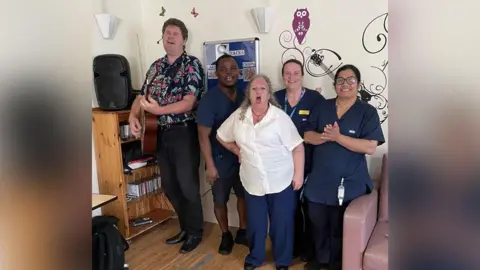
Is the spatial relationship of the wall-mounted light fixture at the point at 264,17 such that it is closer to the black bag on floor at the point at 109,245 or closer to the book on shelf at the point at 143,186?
the book on shelf at the point at 143,186

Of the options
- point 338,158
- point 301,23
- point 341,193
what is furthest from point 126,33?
point 341,193

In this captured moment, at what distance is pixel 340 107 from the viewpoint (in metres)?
2.17

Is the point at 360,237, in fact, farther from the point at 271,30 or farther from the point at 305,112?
the point at 271,30

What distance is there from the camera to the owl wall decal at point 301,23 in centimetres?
262

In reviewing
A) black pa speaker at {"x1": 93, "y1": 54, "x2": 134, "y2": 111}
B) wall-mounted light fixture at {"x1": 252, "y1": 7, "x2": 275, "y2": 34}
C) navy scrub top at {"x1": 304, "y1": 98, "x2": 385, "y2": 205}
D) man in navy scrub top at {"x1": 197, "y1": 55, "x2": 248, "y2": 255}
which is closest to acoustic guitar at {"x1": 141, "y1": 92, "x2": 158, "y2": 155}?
black pa speaker at {"x1": 93, "y1": 54, "x2": 134, "y2": 111}

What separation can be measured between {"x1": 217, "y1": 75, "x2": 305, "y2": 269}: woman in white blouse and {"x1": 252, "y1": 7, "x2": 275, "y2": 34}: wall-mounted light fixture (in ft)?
2.08

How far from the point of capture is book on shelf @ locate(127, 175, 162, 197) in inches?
115

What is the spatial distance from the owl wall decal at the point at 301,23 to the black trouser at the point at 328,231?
123 cm

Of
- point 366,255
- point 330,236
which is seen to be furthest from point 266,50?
point 366,255

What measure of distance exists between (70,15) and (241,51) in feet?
8.11

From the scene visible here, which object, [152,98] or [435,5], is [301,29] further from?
[435,5]

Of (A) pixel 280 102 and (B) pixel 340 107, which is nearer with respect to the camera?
(B) pixel 340 107

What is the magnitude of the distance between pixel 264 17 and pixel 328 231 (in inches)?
62.0

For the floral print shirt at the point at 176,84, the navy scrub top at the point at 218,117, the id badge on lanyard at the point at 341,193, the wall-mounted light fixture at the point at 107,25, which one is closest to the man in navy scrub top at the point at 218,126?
the navy scrub top at the point at 218,117
